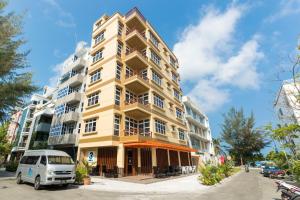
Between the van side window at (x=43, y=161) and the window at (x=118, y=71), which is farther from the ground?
the window at (x=118, y=71)

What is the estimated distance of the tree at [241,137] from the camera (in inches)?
2140

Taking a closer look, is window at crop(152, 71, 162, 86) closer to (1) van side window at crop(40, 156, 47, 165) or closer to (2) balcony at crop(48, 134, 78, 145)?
(2) balcony at crop(48, 134, 78, 145)

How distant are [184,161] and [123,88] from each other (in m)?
16.3

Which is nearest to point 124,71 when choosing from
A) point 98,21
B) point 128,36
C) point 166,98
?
point 128,36

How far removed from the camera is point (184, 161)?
30031 mm

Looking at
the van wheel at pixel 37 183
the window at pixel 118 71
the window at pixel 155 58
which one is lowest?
the van wheel at pixel 37 183

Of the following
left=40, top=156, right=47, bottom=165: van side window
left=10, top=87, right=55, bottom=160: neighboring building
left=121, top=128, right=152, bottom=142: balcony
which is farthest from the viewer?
left=10, top=87, right=55, bottom=160: neighboring building

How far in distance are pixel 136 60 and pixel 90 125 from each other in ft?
35.0

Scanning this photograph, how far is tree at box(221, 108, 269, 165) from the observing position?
178 ft

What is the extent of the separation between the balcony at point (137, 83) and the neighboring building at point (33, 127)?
19.5 m

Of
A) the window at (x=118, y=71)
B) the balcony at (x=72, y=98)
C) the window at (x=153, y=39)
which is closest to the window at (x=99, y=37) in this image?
the window at (x=118, y=71)

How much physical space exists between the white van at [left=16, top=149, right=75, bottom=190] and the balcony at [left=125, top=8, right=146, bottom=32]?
72.1 feet

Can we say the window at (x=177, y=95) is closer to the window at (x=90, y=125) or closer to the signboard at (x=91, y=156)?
the window at (x=90, y=125)

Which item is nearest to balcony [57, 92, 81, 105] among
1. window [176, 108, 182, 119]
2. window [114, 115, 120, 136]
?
window [114, 115, 120, 136]
